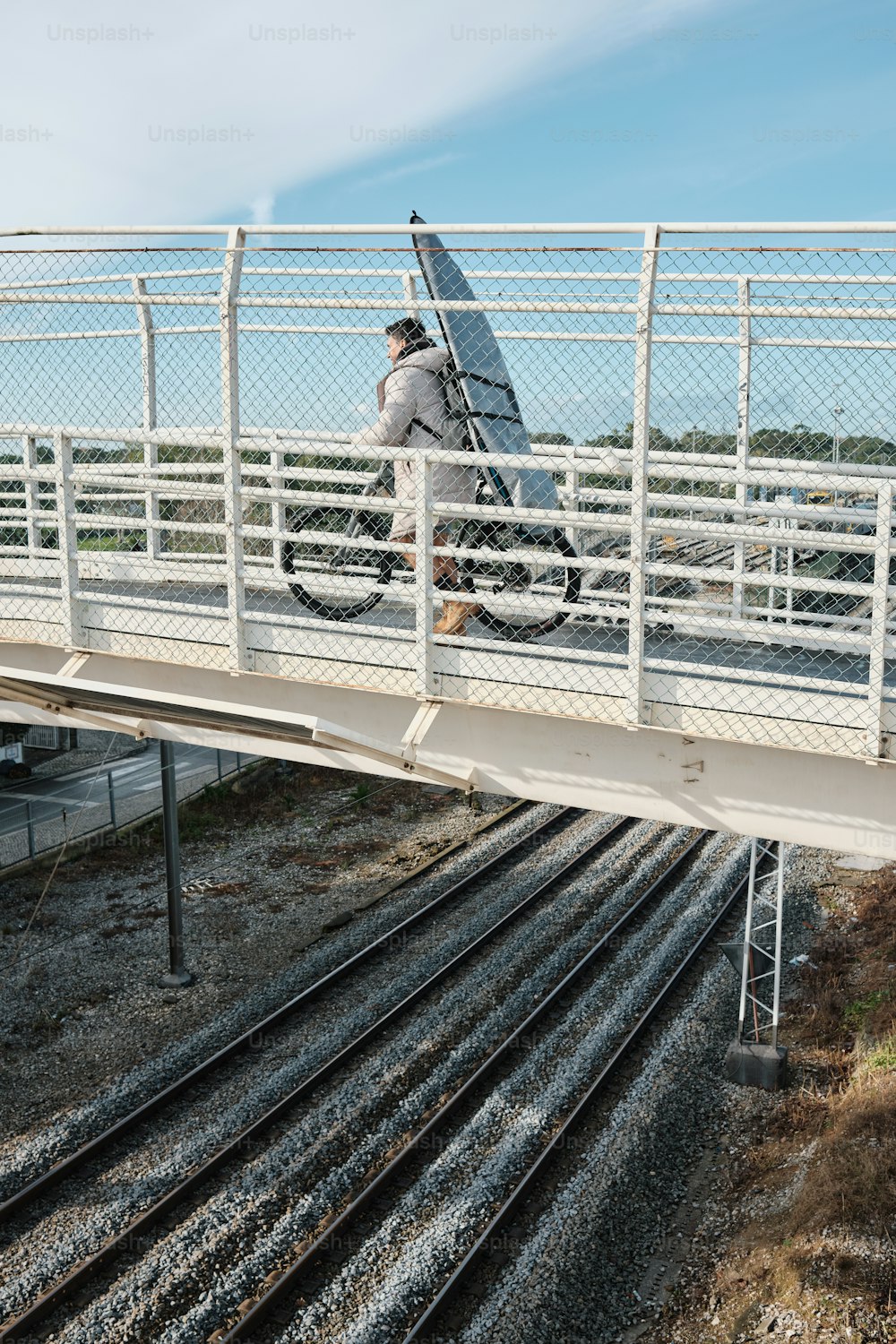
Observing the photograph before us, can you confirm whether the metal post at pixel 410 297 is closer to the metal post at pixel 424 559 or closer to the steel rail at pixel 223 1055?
the metal post at pixel 424 559

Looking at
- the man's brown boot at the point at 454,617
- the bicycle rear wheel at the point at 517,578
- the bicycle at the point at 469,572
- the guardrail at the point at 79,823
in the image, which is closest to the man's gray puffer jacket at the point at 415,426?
the bicycle at the point at 469,572

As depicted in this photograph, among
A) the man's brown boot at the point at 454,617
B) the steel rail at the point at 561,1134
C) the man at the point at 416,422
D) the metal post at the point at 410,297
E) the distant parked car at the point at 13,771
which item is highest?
the metal post at the point at 410,297

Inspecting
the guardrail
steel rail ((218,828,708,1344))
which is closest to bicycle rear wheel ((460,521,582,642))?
A: steel rail ((218,828,708,1344))

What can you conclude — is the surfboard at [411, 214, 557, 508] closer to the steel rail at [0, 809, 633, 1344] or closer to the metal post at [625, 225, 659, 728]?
the metal post at [625, 225, 659, 728]

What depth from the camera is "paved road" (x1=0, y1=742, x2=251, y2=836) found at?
20938mm

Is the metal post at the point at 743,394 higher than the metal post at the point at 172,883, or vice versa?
the metal post at the point at 743,394

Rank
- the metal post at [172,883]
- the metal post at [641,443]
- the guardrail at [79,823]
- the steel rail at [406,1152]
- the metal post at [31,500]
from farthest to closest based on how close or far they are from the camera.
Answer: the guardrail at [79,823] < the metal post at [172,883] < the steel rail at [406,1152] < the metal post at [31,500] < the metal post at [641,443]

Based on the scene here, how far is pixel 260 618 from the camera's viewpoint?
630 centimetres

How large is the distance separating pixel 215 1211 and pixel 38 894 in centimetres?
903

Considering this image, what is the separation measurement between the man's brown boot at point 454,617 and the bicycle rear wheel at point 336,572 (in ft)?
1.34

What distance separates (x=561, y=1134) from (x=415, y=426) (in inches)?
288

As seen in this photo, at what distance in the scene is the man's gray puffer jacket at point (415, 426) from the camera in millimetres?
6238

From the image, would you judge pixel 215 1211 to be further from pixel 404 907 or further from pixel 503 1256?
pixel 404 907

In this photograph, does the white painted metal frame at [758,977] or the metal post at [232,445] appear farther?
the white painted metal frame at [758,977]
